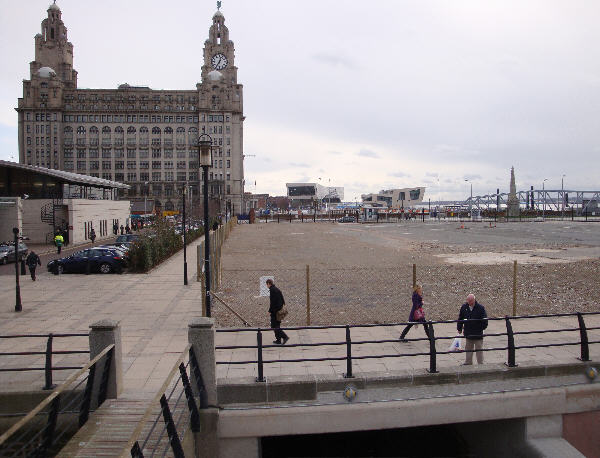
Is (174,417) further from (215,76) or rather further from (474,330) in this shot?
(215,76)

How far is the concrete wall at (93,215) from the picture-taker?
42.4m

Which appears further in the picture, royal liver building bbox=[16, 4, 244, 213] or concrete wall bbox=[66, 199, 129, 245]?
royal liver building bbox=[16, 4, 244, 213]

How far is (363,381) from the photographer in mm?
7820

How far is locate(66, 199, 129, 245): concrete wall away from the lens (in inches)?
1668

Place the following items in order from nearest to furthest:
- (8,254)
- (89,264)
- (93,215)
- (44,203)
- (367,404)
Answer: (367,404) → (89,264) → (8,254) → (44,203) → (93,215)

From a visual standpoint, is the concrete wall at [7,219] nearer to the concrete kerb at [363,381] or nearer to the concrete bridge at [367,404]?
the concrete bridge at [367,404]

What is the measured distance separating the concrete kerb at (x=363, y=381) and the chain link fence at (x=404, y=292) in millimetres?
4976

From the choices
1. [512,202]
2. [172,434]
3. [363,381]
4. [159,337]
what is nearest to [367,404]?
[363,381]

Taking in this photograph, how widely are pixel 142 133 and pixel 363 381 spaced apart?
13422 cm

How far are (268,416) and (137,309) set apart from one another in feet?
31.3

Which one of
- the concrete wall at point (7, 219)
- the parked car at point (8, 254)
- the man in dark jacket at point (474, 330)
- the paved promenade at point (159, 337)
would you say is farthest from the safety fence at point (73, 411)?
the concrete wall at point (7, 219)

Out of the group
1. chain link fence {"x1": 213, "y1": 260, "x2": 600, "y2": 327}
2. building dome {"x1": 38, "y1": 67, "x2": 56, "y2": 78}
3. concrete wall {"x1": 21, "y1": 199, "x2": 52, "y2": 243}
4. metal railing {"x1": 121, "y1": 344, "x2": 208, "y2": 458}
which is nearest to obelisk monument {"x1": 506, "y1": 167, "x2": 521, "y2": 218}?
chain link fence {"x1": 213, "y1": 260, "x2": 600, "y2": 327}

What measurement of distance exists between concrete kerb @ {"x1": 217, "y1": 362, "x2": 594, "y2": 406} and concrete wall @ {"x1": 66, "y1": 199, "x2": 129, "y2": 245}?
39323 millimetres

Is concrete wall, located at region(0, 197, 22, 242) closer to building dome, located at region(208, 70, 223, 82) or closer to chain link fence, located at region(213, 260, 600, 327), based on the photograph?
chain link fence, located at region(213, 260, 600, 327)
